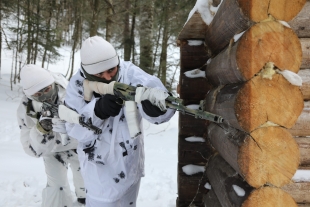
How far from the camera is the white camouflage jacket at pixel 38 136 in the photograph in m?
3.33

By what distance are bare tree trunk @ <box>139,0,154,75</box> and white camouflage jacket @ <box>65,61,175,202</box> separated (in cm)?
632

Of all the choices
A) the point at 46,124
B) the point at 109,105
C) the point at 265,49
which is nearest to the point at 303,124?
the point at 265,49

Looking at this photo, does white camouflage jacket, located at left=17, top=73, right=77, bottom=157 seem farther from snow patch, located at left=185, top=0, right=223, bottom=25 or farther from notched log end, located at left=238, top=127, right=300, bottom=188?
notched log end, located at left=238, top=127, right=300, bottom=188

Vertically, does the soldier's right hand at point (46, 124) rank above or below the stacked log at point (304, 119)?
below

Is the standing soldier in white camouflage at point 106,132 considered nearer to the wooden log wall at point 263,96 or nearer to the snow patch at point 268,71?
the wooden log wall at point 263,96

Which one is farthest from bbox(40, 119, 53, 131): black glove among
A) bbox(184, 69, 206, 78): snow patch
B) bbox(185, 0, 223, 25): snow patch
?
bbox(185, 0, 223, 25): snow patch

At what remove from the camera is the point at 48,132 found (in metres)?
3.28

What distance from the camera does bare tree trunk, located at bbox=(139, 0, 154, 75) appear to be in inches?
337

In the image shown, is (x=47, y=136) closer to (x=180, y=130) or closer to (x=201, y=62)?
(x=180, y=130)

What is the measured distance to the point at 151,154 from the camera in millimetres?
6465

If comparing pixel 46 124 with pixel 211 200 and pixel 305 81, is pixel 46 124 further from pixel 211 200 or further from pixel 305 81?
pixel 305 81

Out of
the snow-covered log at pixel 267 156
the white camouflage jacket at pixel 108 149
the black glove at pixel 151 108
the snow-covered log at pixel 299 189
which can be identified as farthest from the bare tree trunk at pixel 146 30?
the snow-covered log at pixel 267 156

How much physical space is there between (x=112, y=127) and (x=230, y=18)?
132cm

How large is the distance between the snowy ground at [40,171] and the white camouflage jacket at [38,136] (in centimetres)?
116
